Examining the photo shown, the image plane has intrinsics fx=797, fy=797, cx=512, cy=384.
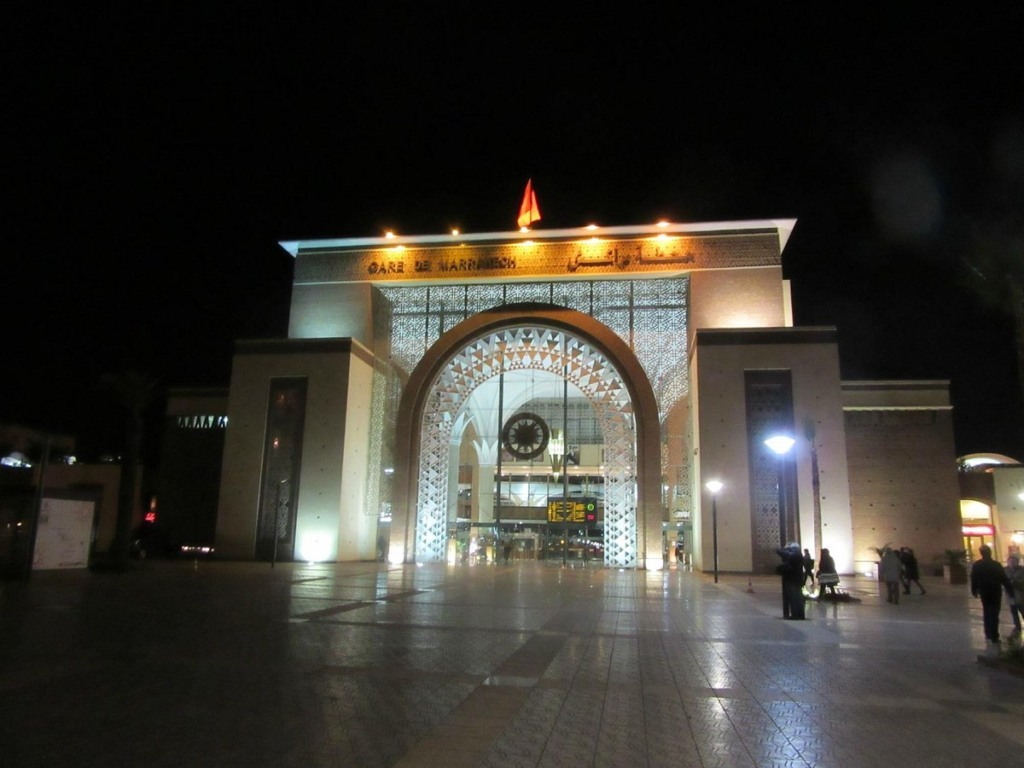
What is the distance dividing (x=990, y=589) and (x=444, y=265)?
853 inches

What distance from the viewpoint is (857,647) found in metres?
9.18

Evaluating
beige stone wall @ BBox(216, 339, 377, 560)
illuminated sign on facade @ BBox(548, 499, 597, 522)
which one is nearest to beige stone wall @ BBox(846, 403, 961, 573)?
illuminated sign on facade @ BBox(548, 499, 597, 522)

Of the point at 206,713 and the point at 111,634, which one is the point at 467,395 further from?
the point at 206,713

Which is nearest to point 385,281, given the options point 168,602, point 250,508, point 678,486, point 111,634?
point 250,508

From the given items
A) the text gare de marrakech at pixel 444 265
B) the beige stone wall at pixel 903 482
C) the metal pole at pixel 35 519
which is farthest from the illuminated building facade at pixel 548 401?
the metal pole at pixel 35 519

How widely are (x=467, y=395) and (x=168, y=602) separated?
17.2 meters

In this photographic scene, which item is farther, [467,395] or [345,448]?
[467,395]

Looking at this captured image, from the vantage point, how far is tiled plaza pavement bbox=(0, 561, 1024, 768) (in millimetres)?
4637

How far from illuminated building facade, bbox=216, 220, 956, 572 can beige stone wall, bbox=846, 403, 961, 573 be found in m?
0.66

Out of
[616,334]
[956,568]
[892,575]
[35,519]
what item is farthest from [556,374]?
[35,519]

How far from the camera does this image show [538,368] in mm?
28906

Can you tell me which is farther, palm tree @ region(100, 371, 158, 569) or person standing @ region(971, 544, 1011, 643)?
palm tree @ region(100, 371, 158, 569)

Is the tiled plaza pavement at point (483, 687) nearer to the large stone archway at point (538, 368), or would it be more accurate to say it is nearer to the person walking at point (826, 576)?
the person walking at point (826, 576)

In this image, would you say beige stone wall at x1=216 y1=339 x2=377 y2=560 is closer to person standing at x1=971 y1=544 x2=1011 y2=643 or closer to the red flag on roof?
the red flag on roof
